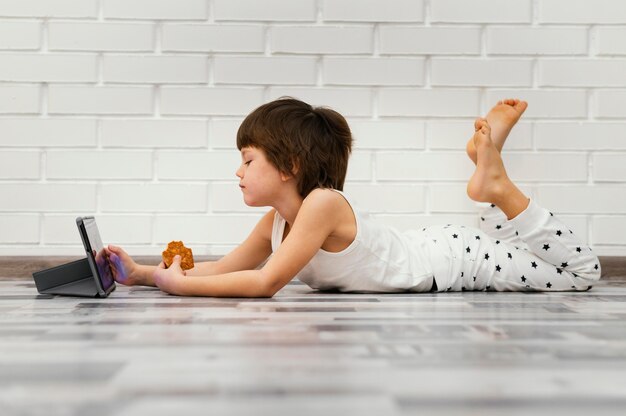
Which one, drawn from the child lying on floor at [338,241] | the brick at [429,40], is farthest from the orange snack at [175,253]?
the brick at [429,40]

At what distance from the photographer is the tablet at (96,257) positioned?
75.4 inches

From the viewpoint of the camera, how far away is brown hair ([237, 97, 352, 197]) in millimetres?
2031

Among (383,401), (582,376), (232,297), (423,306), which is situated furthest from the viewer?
(232,297)

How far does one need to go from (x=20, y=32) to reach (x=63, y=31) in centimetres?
14

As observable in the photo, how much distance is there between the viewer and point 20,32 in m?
2.59

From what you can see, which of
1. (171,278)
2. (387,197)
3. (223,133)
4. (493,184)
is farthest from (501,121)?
(171,278)

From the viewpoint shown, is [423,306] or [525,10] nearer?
[423,306]

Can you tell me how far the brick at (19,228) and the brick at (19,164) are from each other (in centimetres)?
13

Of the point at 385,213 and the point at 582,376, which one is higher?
the point at 385,213

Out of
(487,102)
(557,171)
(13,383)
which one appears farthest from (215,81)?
(13,383)

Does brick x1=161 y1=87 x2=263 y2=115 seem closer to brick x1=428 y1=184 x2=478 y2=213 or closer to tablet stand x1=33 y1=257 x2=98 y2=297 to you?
brick x1=428 y1=184 x2=478 y2=213

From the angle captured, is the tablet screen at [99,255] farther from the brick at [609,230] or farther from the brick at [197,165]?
the brick at [609,230]

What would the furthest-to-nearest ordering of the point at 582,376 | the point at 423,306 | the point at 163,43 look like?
the point at 163,43 → the point at 423,306 → the point at 582,376

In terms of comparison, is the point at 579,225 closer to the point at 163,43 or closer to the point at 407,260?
the point at 407,260
